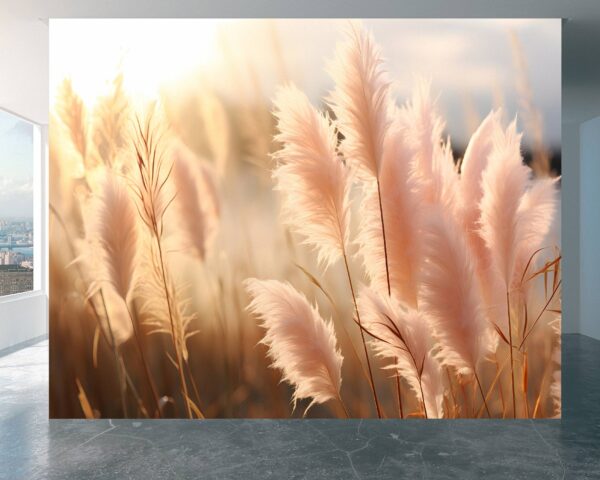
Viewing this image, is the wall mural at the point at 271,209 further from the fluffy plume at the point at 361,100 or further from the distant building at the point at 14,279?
the distant building at the point at 14,279

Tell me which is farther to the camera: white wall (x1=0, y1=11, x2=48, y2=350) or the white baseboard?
the white baseboard

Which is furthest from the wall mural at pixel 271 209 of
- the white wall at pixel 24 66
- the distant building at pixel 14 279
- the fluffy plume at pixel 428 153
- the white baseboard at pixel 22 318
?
the distant building at pixel 14 279

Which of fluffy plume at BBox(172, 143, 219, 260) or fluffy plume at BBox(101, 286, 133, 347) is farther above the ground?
fluffy plume at BBox(172, 143, 219, 260)

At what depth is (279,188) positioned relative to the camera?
270cm

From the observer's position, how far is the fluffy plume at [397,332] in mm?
2607

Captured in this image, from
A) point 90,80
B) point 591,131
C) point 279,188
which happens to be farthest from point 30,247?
point 591,131

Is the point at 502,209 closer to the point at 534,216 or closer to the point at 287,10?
the point at 534,216

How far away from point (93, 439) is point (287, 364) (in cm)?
81

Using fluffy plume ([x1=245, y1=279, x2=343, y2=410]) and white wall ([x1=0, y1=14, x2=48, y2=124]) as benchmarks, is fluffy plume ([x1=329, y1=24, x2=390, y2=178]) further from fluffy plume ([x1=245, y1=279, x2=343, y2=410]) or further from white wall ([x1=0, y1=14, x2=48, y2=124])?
white wall ([x1=0, y1=14, x2=48, y2=124])

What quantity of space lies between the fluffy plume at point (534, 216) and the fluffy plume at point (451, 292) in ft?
0.77

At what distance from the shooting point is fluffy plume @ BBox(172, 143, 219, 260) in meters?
2.70

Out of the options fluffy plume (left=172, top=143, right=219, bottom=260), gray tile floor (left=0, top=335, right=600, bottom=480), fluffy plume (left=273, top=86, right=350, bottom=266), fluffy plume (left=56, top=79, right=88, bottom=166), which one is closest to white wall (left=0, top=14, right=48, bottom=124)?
fluffy plume (left=56, top=79, right=88, bottom=166)

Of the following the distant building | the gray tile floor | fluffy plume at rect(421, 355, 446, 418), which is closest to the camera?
the gray tile floor

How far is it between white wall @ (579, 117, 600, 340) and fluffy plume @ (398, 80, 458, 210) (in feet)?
10.4
